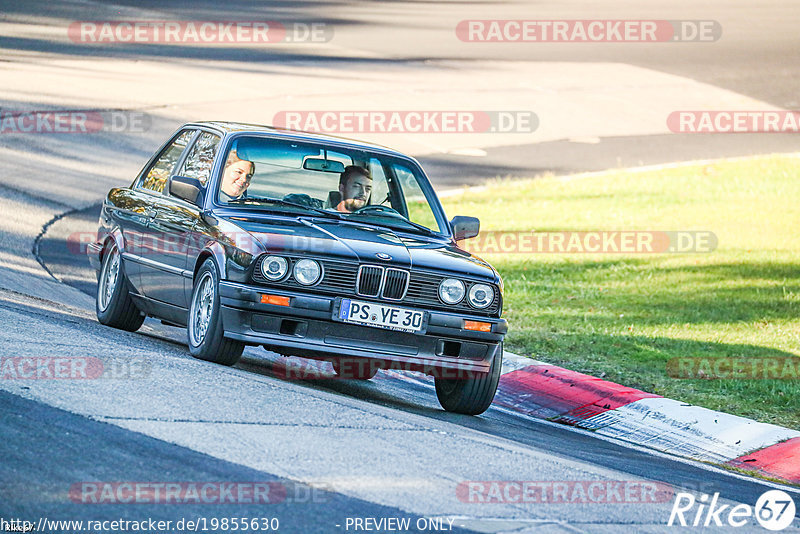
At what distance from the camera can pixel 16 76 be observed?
23.4 metres

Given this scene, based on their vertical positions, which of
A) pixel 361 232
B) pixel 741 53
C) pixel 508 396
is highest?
pixel 741 53

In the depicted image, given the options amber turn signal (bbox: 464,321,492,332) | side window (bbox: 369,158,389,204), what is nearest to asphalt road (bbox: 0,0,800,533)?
amber turn signal (bbox: 464,321,492,332)

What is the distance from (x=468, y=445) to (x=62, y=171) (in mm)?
11931

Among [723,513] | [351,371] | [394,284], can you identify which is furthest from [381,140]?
[723,513]

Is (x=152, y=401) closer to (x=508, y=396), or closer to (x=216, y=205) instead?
(x=216, y=205)

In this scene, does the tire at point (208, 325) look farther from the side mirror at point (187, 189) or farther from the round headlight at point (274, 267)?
the side mirror at point (187, 189)

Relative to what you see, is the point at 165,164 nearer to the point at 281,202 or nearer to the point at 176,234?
the point at 176,234

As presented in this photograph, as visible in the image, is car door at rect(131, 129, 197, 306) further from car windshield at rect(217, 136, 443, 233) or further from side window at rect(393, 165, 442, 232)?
side window at rect(393, 165, 442, 232)

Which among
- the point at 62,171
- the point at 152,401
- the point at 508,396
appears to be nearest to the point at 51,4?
the point at 62,171

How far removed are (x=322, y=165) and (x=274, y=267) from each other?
1.50 m

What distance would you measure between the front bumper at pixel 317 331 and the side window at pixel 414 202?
1.49m

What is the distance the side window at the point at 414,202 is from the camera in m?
9.82

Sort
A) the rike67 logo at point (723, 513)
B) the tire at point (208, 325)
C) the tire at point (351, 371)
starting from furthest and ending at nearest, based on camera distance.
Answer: the tire at point (351, 371) < the tire at point (208, 325) < the rike67 logo at point (723, 513)

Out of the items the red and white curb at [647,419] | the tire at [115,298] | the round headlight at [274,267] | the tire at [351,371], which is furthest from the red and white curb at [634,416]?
the round headlight at [274,267]
